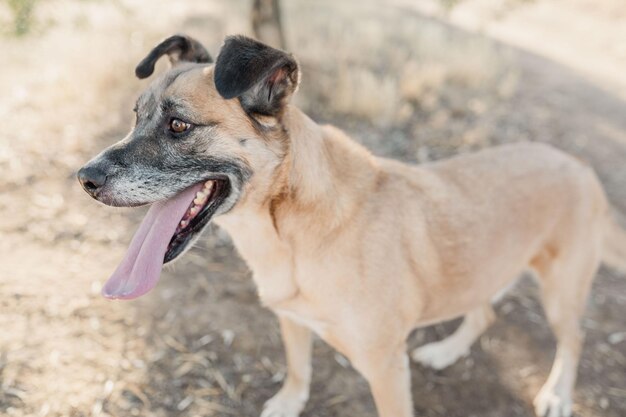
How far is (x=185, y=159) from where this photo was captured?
2.56 metres

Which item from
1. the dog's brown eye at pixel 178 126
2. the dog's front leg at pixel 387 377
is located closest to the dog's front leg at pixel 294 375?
the dog's front leg at pixel 387 377

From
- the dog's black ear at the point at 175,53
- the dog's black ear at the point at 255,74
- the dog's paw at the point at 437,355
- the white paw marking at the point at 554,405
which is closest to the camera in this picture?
the dog's black ear at the point at 255,74

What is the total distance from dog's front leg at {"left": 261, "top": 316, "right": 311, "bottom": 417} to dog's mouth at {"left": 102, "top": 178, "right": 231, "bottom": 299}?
1068mm

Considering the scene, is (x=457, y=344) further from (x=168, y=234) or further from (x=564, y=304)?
(x=168, y=234)

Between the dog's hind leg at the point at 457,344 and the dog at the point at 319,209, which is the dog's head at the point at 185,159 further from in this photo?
the dog's hind leg at the point at 457,344

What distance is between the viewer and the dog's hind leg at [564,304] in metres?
3.65

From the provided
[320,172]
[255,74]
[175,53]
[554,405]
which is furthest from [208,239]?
[554,405]

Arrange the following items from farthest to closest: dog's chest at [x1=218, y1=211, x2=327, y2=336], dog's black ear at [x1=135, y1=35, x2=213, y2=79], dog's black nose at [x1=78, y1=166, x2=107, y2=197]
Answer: dog's black ear at [x1=135, y1=35, x2=213, y2=79] < dog's chest at [x1=218, y1=211, x2=327, y2=336] < dog's black nose at [x1=78, y1=166, x2=107, y2=197]

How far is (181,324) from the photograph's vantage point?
A: 13.4 ft

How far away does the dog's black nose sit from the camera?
249cm

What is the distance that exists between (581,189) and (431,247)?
1.19m

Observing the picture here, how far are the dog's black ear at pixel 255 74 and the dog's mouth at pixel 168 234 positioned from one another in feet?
1.36

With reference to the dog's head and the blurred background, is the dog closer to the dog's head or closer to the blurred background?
the dog's head

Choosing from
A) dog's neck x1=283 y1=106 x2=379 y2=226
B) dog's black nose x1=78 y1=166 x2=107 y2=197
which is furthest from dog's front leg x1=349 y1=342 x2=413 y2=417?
dog's black nose x1=78 y1=166 x2=107 y2=197
